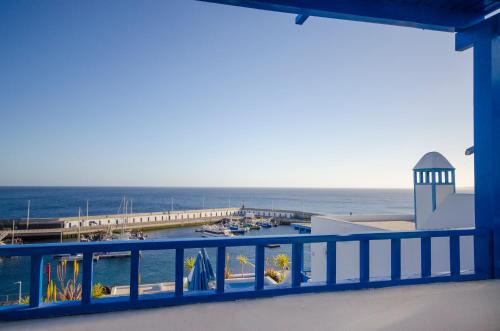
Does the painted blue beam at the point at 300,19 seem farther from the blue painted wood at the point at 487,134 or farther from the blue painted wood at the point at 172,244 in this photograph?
the blue painted wood at the point at 172,244

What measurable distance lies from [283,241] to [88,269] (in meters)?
1.21

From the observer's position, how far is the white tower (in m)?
7.39

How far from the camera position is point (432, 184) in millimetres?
7445

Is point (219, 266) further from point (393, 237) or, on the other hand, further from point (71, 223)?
point (71, 223)

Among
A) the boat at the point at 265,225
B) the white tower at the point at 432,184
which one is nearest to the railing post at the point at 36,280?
the white tower at the point at 432,184

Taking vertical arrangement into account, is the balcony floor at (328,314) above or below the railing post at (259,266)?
below

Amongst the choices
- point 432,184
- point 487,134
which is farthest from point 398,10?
point 432,184

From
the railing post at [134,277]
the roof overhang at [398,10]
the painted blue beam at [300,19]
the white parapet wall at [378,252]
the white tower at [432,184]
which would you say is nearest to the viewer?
the railing post at [134,277]

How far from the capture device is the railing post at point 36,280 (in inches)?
68.5

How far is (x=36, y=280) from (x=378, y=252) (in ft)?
20.5

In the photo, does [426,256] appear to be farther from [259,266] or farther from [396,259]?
[259,266]

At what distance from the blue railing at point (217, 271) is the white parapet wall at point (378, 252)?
1.26 m

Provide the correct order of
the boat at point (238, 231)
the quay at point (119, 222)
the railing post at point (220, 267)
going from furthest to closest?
1. the boat at point (238, 231)
2. the quay at point (119, 222)
3. the railing post at point (220, 267)

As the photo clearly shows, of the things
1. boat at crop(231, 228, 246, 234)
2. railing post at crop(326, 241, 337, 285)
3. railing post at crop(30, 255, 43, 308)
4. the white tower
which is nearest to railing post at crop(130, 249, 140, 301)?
railing post at crop(30, 255, 43, 308)
